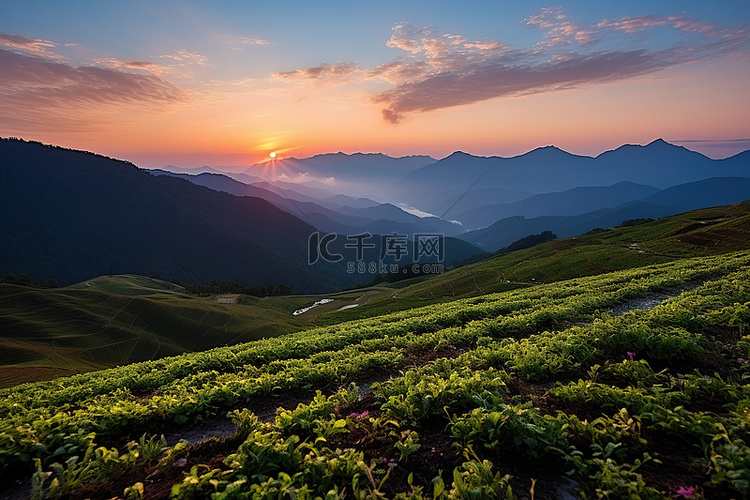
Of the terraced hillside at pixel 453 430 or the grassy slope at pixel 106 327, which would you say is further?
the grassy slope at pixel 106 327

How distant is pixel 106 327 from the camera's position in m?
61.7

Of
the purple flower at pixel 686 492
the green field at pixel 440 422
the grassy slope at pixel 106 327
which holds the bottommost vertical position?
the grassy slope at pixel 106 327

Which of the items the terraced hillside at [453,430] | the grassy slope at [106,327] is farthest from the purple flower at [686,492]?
the grassy slope at [106,327]

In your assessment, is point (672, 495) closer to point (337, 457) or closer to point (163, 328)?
point (337, 457)

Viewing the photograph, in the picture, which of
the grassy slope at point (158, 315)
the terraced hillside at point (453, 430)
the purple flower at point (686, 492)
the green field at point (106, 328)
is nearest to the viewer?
the purple flower at point (686, 492)

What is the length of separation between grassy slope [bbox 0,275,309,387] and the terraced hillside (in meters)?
50.6

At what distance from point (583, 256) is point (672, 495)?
7257 centimetres

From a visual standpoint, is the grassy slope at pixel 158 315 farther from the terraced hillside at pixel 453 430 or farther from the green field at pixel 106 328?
the terraced hillside at pixel 453 430

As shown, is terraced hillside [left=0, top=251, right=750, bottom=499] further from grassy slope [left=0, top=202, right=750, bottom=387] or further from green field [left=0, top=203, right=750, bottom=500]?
grassy slope [left=0, top=202, right=750, bottom=387]

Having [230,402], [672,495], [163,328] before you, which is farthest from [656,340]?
[163,328]

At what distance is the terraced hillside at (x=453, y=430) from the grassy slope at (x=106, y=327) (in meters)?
50.6

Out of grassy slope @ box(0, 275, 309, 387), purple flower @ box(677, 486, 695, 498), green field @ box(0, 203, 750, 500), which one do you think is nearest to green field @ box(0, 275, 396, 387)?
grassy slope @ box(0, 275, 309, 387)

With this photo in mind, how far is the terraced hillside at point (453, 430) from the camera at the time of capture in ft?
12.6

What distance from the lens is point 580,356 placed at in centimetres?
776
